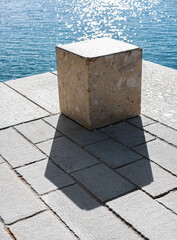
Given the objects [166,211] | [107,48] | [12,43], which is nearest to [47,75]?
[107,48]

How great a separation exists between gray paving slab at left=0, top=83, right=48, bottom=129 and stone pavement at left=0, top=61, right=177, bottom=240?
1 cm

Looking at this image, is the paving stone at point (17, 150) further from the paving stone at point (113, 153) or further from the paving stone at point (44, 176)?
the paving stone at point (113, 153)

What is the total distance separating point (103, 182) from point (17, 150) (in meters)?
1.25

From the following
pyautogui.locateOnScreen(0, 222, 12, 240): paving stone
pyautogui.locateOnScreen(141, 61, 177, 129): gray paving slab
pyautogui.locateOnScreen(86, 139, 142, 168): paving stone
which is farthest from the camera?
pyautogui.locateOnScreen(141, 61, 177, 129): gray paving slab

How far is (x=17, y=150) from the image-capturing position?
465cm

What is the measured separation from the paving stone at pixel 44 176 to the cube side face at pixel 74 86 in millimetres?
1036

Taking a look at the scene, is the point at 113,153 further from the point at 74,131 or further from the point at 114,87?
the point at 114,87

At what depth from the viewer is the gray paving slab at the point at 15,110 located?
215 inches

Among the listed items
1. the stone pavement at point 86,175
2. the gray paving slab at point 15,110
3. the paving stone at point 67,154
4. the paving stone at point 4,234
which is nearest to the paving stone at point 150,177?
the stone pavement at point 86,175

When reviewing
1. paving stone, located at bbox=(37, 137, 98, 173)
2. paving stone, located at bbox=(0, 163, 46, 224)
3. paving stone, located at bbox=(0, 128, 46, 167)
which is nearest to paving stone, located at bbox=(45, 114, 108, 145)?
paving stone, located at bbox=(37, 137, 98, 173)

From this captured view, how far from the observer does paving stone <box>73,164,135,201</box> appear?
149 inches

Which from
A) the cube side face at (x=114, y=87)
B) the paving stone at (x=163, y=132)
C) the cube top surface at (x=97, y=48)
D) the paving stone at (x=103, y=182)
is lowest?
the paving stone at (x=103, y=182)

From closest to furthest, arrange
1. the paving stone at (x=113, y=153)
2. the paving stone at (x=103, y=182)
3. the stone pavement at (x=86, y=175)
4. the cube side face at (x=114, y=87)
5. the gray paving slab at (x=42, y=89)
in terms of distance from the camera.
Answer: the stone pavement at (x=86, y=175), the paving stone at (x=103, y=182), the paving stone at (x=113, y=153), the cube side face at (x=114, y=87), the gray paving slab at (x=42, y=89)

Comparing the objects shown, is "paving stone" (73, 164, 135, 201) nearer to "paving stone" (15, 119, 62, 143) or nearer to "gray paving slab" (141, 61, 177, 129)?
"paving stone" (15, 119, 62, 143)
